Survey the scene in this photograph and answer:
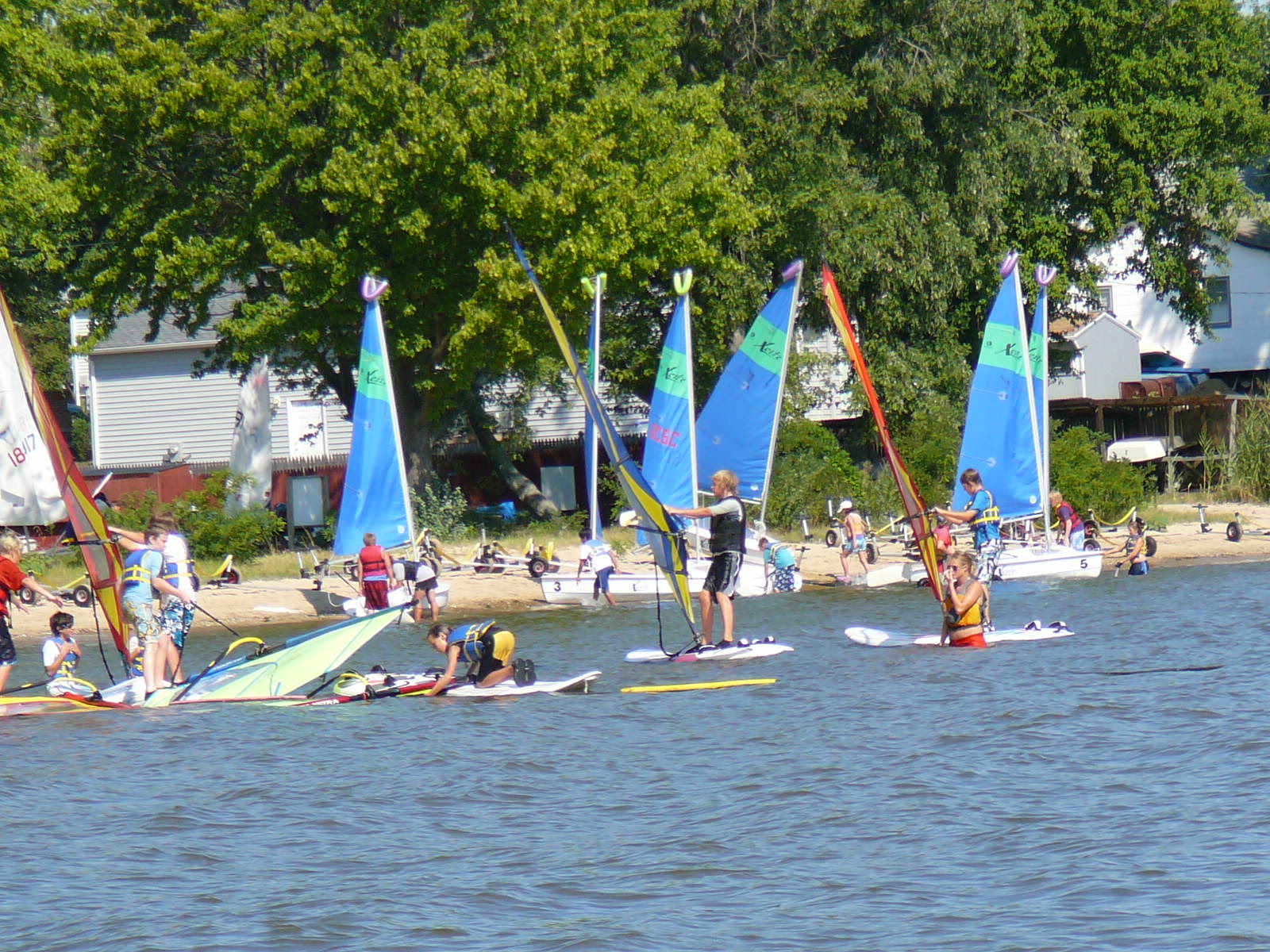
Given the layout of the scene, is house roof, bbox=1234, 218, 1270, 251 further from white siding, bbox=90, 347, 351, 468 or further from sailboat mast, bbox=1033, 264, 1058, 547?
white siding, bbox=90, 347, 351, 468

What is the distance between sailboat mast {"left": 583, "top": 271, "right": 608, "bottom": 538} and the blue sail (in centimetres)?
531

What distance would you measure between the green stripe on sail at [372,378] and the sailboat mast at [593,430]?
128 inches

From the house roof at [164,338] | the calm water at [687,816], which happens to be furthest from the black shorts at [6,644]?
the house roof at [164,338]

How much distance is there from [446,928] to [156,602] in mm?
6601

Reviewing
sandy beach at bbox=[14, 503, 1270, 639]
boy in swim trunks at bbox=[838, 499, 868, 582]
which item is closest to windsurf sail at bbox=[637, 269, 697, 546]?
sandy beach at bbox=[14, 503, 1270, 639]

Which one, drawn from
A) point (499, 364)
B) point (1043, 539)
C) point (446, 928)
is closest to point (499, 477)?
point (499, 364)

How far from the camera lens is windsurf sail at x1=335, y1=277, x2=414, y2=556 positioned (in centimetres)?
2142

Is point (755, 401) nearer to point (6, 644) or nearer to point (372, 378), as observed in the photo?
point (372, 378)

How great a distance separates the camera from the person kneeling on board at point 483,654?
1295 centimetres

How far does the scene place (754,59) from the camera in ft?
99.1

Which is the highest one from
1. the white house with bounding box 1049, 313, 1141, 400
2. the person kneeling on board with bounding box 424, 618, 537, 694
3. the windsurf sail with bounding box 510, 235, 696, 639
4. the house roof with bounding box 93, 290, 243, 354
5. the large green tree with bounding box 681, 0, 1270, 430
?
the large green tree with bounding box 681, 0, 1270, 430

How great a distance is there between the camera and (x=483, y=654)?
1319cm

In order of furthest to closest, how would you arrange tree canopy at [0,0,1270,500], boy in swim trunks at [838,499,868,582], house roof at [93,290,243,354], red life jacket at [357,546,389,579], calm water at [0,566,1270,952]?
house roof at [93,290,243,354]
tree canopy at [0,0,1270,500]
boy in swim trunks at [838,499,868,582]
red life jacket at [357,546,389,579]
calm water at [0,566,1270,952]

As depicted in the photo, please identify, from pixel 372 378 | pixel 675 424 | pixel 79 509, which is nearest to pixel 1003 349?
pixel 675 424
